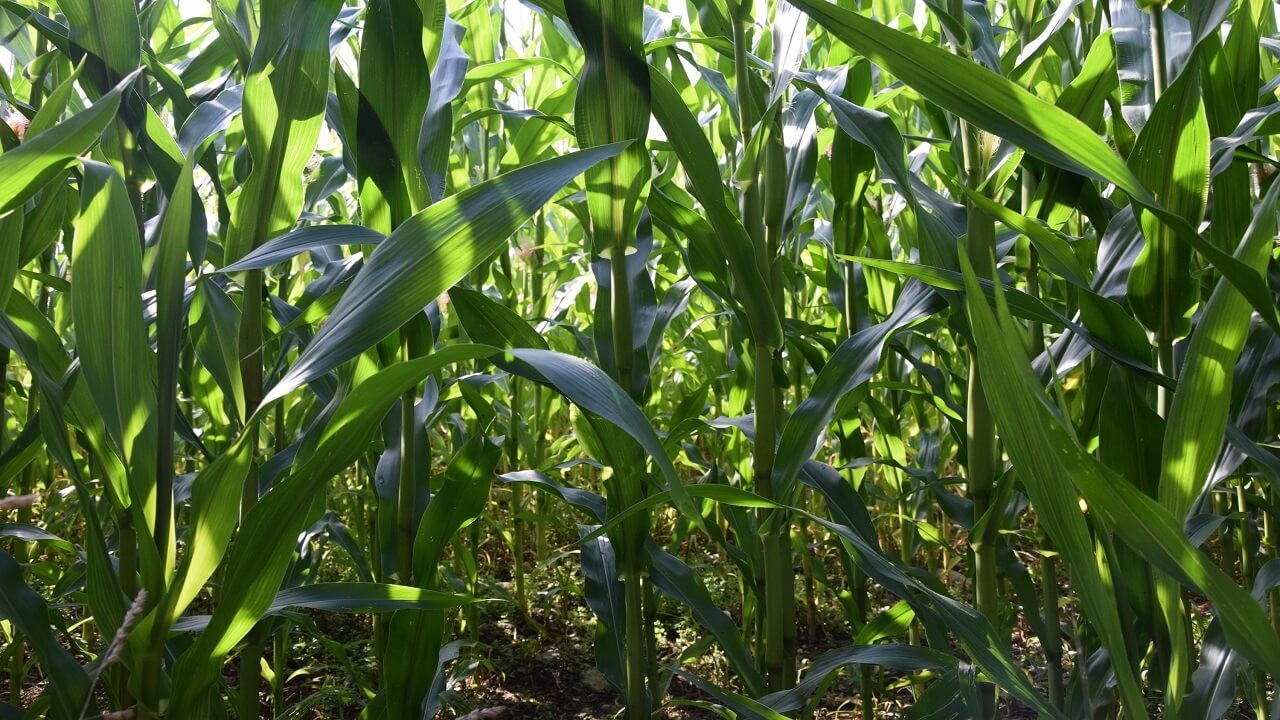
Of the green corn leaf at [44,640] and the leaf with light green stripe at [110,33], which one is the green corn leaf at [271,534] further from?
the leaf with light green stripe at [110,33]

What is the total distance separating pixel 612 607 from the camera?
1.25 m

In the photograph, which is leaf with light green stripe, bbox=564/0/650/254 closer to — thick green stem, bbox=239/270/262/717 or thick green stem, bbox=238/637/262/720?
thick green stem, bbox=239/270/262/717

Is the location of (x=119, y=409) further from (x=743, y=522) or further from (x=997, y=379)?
(x=743, y=522)

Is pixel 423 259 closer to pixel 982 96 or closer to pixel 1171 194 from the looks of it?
pixel 982 96

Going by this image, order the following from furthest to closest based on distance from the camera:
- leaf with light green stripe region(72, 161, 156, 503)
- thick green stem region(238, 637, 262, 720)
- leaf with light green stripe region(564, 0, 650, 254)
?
1. thick green stem region(238, 637, 262, 720)
2. leaf with light green stripe region(564, 0, 650, 254)
3. leaf with light green stripe region(72, 161, 156, 503)

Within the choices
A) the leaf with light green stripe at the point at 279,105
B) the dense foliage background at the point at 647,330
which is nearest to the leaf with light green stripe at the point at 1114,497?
the dense foliage background at the point at 647,330

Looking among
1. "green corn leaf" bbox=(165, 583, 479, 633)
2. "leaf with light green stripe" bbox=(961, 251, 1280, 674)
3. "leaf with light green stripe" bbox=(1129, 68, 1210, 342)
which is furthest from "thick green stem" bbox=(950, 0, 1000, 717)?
"green corn leaf" bbox=(165, 583, 479, 633)

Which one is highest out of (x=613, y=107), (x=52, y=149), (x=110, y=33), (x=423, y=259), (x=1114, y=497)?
(x=110, y=33)

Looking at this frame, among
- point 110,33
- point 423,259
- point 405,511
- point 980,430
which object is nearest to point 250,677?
point 405,511

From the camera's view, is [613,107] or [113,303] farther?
[613,107]

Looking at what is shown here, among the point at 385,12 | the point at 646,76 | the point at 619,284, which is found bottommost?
the point at 619,284

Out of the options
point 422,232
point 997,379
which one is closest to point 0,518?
point 422,232

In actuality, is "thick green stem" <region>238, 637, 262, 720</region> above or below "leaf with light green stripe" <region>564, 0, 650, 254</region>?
below

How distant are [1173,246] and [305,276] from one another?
190cm
